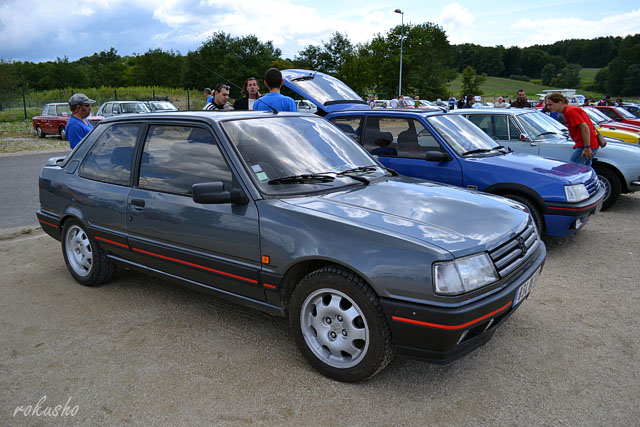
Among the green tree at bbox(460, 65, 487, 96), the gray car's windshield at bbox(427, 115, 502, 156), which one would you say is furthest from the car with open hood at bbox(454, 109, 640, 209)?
the green tree at bbox(460, 65, 487, 96)

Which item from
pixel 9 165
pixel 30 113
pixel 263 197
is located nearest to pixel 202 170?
pixel 263 197

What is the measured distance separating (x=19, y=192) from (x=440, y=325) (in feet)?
31.6

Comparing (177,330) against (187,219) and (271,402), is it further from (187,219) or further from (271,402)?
(271,402)

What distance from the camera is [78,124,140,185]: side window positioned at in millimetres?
4090

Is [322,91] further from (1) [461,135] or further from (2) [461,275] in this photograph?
(2) [461,275]

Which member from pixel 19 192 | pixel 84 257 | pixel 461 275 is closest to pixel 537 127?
pixel 461 275

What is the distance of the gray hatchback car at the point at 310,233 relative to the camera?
266cm

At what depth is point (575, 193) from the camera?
18.1 ft

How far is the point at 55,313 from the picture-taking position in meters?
4.08

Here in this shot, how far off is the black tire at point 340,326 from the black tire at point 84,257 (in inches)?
90.7

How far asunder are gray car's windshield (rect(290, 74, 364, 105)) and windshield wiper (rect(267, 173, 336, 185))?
4.85 metres

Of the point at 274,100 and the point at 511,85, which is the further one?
the point at 511,85

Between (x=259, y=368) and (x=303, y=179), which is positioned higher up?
(x=303, y=179)

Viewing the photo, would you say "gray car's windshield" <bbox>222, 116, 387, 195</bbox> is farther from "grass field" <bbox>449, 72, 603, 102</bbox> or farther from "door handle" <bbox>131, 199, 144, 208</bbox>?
"grass field" <bbox>449, 72, 603, 102</bbox>
